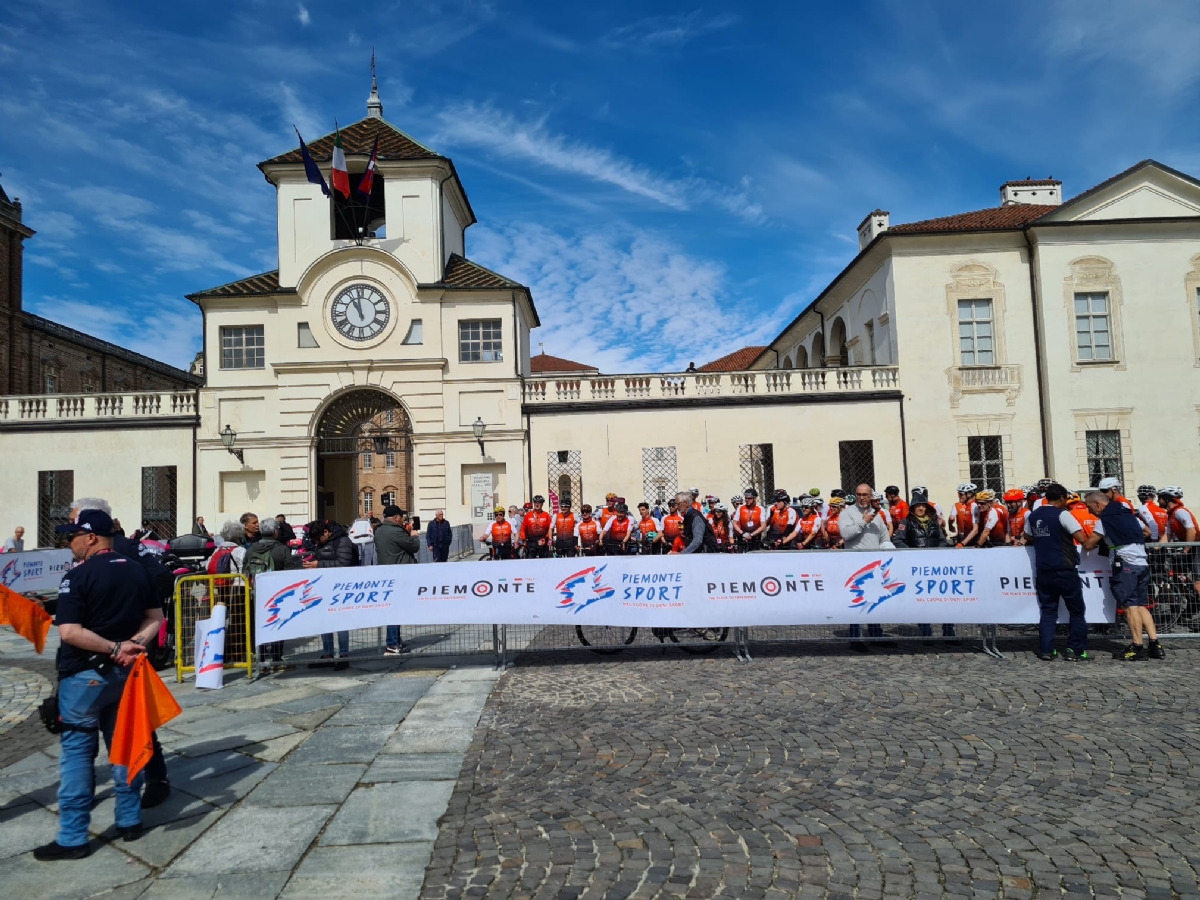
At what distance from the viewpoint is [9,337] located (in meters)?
35.5

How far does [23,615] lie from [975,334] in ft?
84.9

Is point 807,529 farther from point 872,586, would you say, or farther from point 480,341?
point 480,341

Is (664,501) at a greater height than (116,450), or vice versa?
(116,450)

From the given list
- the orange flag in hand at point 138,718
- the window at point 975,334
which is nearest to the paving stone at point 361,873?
the orange flag in hand at point 138,718

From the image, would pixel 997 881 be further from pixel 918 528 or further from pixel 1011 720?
pixel 918 528

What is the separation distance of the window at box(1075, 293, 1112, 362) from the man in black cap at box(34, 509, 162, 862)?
27.1 m

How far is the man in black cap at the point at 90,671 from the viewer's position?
431 cm

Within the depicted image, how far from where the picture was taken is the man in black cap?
14.1 ft

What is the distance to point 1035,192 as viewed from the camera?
1260 inches

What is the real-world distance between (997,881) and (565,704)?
4121mm

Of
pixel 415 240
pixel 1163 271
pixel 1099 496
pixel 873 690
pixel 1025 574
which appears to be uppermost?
pixel 415 240

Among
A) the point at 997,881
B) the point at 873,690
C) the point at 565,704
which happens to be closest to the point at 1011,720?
the point at 873,690

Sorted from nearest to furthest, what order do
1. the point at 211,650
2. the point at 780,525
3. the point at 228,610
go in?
the point at 211,650
the point at 228,610
the point at 780,525

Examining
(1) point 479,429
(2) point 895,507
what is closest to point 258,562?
(2) point 895,507
